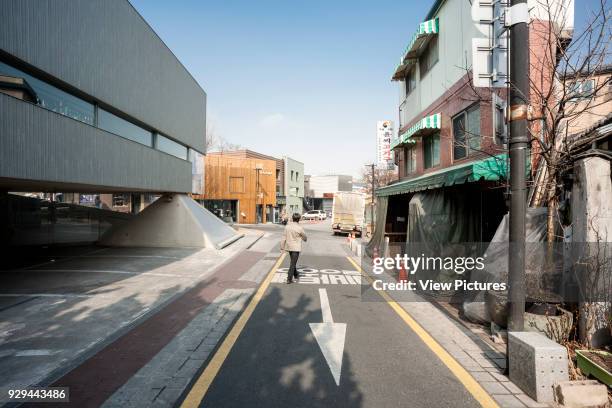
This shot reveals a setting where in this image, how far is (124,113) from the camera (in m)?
12.1

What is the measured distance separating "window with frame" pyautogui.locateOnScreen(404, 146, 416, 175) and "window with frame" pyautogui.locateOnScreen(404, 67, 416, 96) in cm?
294

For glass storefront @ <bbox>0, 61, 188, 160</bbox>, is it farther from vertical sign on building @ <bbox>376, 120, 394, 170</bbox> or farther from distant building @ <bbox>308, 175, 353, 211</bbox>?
distant building @ <bbox>308, 175, 353, 211</bbox>

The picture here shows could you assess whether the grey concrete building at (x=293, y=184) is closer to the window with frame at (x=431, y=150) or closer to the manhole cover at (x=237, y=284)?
the window with frame at (x=431, y=150)

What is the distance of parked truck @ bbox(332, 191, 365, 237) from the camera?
91.9ft

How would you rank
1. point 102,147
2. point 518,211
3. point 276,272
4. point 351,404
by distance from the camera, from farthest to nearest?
point 276,272, point 102,147, point 518,211, point 351,404

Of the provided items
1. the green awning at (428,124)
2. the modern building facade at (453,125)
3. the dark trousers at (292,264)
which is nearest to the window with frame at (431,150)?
the modern building facade at (453,125)

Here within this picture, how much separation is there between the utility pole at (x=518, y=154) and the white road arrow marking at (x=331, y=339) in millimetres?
2304

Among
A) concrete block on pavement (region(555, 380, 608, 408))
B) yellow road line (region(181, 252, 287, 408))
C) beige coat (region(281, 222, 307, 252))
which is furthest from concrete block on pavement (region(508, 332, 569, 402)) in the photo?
beige coat (region(281, 222, 307, 252))

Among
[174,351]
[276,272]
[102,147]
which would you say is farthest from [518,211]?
[102,147]

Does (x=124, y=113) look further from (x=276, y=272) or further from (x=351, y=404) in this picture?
(x=351, y=404)

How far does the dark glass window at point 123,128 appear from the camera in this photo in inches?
430

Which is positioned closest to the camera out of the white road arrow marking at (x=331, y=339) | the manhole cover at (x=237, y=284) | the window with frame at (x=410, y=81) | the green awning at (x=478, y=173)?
the white road arrow marking at (x=331, y=339)

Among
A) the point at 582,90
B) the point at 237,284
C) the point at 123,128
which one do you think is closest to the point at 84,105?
the point at 123,128

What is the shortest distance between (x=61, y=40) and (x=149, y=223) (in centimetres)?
1092
